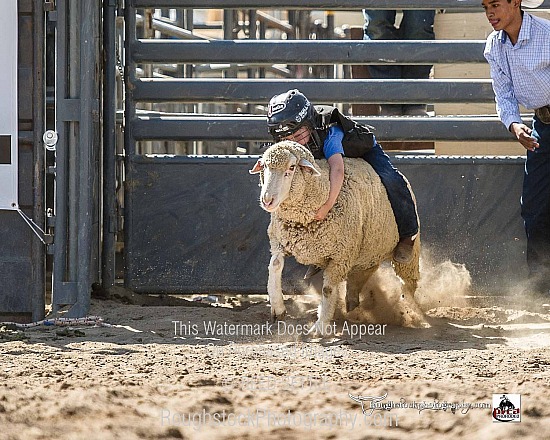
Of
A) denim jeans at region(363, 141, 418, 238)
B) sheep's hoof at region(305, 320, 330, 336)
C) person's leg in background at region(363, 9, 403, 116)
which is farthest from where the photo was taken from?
person's leg in background at region(363, 9, 403, 116)

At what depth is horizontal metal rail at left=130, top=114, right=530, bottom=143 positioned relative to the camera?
7277 millimetres

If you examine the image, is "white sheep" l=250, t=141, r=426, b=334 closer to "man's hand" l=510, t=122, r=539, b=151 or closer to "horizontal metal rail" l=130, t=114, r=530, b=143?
"man's hand" l=510, t=122, r=539, b=151

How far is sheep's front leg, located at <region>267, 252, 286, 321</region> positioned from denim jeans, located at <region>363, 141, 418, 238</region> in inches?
35.0

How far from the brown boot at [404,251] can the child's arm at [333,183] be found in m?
0.76

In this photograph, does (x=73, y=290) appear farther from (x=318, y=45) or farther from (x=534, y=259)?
(x=534, y=259)

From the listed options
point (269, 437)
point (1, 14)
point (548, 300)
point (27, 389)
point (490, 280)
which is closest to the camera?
point (269, 437)

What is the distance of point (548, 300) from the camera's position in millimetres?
6727

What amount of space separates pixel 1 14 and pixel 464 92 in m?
3.29

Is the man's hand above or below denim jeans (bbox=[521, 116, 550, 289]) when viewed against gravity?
above

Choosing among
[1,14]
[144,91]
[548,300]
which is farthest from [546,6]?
[1,14]

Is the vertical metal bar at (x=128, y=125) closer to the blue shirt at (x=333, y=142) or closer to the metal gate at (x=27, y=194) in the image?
the metal gate at (x=27, y=194)

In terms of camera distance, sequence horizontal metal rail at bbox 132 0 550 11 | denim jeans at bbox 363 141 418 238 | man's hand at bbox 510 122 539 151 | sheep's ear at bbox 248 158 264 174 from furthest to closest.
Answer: horizontal metal rail at bbox 132 0 550 11 < denim jeans at bbox 363 141 418 238 < man's hand at bbox 510 122 539 151 < sheep's ear at bbox 248 158 264 174

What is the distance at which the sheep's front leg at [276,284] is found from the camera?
578cm

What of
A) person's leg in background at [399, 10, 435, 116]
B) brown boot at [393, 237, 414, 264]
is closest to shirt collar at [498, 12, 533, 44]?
brown boot at [393, 237, 414, 264]
